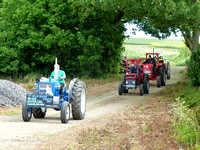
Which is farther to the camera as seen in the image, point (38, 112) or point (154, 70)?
point (154, 70)

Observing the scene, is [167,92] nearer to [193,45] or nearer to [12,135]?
[193,45]

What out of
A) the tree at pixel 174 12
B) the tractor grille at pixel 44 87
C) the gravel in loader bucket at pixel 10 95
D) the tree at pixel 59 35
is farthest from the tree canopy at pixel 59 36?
the tractor grille at pixel 44 87

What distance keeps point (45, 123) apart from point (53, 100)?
0.77 m

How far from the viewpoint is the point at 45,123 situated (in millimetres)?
11539

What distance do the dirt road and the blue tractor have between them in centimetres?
28

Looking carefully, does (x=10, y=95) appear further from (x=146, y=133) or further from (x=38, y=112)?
(x=146, y=133)

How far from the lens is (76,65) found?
29.9 metres

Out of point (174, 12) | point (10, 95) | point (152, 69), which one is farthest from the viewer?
point (152, 69)

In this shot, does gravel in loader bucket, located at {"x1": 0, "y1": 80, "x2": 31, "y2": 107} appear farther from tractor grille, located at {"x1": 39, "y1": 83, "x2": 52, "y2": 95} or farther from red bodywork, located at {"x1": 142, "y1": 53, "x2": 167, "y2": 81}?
red bodywork, located at {"x1": 142, "y1": 53, "x2": 167, "y2": 81}

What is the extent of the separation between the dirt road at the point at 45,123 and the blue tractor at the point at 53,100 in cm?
28

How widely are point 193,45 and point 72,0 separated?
361 inches

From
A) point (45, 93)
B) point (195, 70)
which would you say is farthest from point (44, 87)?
point (195, 70)

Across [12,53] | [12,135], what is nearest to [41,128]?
[12,135]

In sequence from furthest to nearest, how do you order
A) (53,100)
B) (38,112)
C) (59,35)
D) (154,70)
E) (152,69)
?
(59,35) → (154,70) → (152,69) → (38,112) → (53,100)
